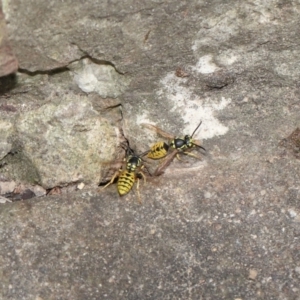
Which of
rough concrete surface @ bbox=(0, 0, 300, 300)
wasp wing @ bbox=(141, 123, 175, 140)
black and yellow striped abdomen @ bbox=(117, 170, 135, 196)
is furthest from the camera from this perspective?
wasp wing @ bbox=(141, 123, 175, 140)

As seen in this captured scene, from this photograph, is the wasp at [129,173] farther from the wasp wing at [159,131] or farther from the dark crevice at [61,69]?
the dark crevice at [61,69]

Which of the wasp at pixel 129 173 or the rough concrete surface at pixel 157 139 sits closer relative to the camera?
the rough concrete surface at pixel 157 139

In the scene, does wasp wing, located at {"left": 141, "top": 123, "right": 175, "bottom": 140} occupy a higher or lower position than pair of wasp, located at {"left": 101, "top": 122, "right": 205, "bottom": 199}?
higher

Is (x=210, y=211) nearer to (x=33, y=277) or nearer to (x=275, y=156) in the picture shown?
(x=275, y=156)

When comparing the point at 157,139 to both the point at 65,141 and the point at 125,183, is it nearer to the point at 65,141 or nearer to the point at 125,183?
the point at 125,183

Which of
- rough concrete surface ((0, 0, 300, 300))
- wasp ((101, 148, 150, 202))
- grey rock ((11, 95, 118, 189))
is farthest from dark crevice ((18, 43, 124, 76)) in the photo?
wasp ((101, 148, 150, 202))

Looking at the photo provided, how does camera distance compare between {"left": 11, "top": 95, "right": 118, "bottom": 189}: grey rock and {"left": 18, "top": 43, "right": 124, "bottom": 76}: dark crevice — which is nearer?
{"left": 18, "top": 43, "right": 124, "bottom": 76}: dark crevice

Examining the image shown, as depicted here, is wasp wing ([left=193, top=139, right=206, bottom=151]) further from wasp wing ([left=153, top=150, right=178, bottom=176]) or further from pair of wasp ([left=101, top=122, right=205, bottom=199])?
wasp wing ([left=153, top=150, right=178, bottom=176])

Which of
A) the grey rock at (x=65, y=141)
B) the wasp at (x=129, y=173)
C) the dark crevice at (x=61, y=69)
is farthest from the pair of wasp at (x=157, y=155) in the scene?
the dark crevice at (x=61, y=69)
